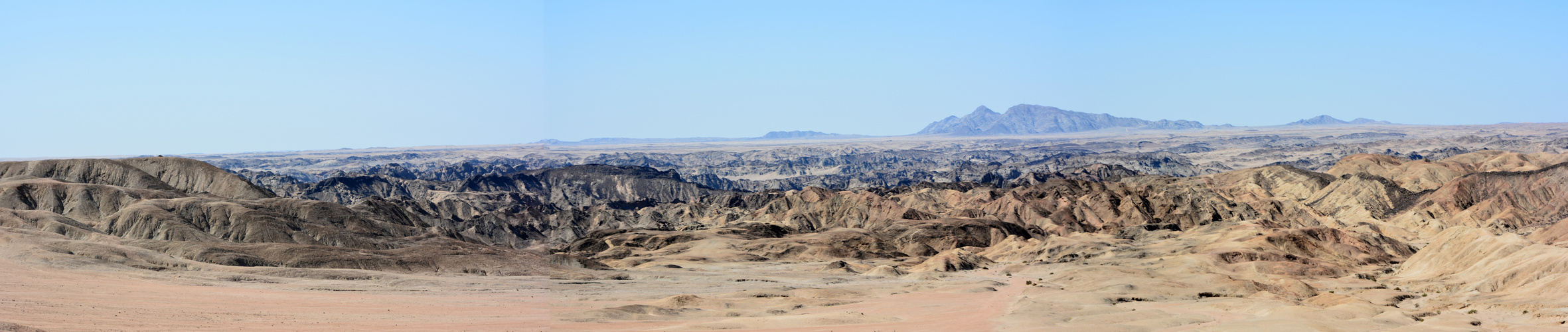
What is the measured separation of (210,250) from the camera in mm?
80875

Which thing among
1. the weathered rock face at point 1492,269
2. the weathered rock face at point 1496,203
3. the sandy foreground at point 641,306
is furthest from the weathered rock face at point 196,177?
the weathered rock face at point 1496,203

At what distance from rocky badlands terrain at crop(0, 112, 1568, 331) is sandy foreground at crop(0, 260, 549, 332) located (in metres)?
0.28

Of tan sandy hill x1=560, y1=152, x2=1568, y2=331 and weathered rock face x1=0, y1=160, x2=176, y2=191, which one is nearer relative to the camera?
tan sandy hill x1=560, y1=152, x2=1568, y2=331

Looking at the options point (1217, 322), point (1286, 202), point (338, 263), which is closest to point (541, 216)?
point (338, 263)

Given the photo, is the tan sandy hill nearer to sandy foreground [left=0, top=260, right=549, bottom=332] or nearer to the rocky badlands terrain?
the rocky badlands terrain

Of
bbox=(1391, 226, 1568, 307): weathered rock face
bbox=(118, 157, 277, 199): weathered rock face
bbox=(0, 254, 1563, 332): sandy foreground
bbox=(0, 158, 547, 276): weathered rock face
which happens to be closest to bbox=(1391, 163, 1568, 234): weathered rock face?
bbox=(1391, 226, 1568, 307): weathered rock face

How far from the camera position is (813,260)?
399ft

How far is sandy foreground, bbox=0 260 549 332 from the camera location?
1820 inches

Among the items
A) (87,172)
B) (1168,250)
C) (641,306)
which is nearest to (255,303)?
(641,306)

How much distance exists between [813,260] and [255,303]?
72.2m

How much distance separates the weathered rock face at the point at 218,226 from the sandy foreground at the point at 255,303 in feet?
33.8

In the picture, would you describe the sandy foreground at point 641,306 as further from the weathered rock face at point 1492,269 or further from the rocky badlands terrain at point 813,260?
the weathered rock face at point 1492,269

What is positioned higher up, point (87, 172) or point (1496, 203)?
point (87, 172)

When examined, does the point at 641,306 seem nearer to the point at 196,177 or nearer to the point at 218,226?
the point at 218,226
